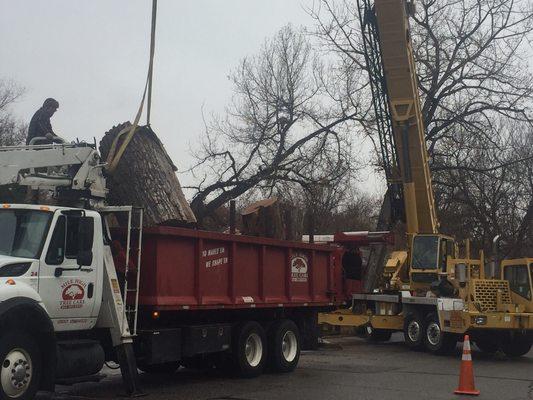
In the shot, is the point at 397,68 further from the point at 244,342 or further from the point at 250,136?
the point at 244,342

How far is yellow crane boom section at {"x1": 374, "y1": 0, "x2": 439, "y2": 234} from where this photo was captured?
773 inches

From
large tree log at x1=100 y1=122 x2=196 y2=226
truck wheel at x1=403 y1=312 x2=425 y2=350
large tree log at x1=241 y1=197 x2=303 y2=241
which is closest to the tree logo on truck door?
large tree log at x1=241 y1=197 x2=303 y2=241

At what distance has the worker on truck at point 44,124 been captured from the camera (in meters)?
9.89

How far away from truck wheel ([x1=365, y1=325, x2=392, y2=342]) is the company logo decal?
1222 centimetres

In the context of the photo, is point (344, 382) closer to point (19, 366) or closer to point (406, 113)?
point (19, 366)

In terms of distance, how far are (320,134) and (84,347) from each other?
54.9ft

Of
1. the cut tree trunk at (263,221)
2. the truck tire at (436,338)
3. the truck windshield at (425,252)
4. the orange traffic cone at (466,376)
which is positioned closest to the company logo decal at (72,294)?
the cut tree trunk at (263,221)

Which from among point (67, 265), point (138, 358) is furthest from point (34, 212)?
point (138, 358)

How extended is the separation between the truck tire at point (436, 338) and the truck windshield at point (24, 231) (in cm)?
1108

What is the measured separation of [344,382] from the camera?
11.8 m

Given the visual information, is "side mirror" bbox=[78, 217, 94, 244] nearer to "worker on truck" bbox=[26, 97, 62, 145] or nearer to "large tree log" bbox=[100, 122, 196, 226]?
"worker on truck" bbox=[26, 97, 62, 145]

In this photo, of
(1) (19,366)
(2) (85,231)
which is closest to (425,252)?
(2) (85,231)

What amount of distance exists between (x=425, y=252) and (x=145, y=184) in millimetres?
10277

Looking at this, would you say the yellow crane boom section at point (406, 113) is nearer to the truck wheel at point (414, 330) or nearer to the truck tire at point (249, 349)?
the truck wheel at point (414, 330)
